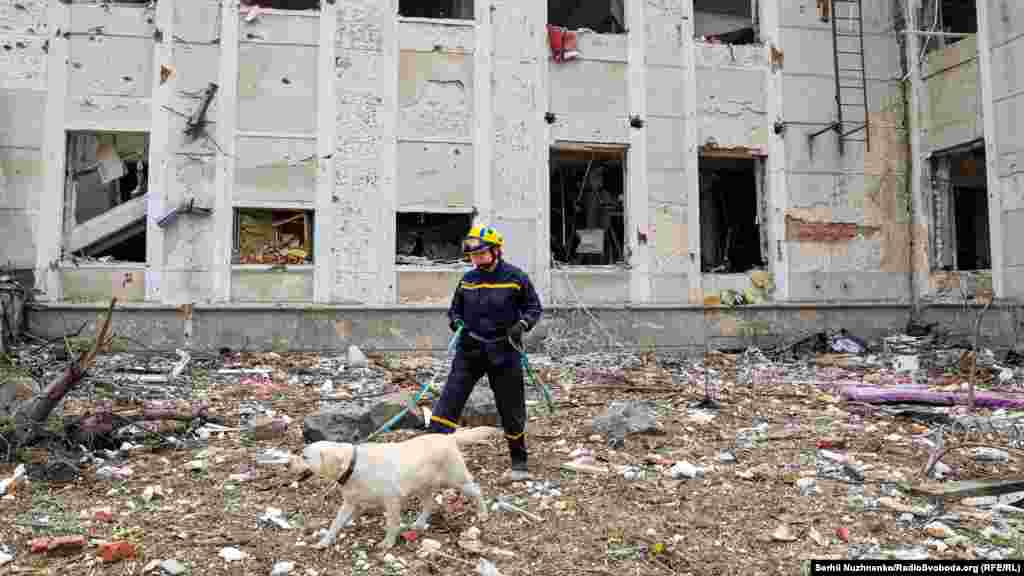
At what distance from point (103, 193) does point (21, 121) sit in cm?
149

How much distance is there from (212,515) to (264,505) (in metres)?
0.30

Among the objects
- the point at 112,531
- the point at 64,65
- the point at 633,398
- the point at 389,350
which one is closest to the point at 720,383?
the point at 633,398

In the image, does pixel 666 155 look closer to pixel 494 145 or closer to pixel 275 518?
pixel 494 145

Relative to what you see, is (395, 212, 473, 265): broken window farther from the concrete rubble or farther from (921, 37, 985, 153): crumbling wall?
(921, 37, 985, 153): crumbling wall

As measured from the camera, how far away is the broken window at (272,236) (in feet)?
35.2

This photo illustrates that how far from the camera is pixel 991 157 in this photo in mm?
11281

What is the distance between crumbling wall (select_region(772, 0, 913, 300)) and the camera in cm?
1198

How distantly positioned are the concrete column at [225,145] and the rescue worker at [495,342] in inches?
279

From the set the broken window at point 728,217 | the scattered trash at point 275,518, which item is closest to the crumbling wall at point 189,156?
the scattered trash at point 275,518

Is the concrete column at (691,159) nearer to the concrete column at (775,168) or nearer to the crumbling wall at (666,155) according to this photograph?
the crumbling wall at (666,155)

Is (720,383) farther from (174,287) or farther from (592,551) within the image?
(174,287)

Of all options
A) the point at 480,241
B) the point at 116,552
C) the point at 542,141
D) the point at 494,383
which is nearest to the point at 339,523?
the point at 116,552

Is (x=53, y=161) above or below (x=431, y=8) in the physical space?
below

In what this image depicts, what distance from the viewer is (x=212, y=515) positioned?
3904mm
